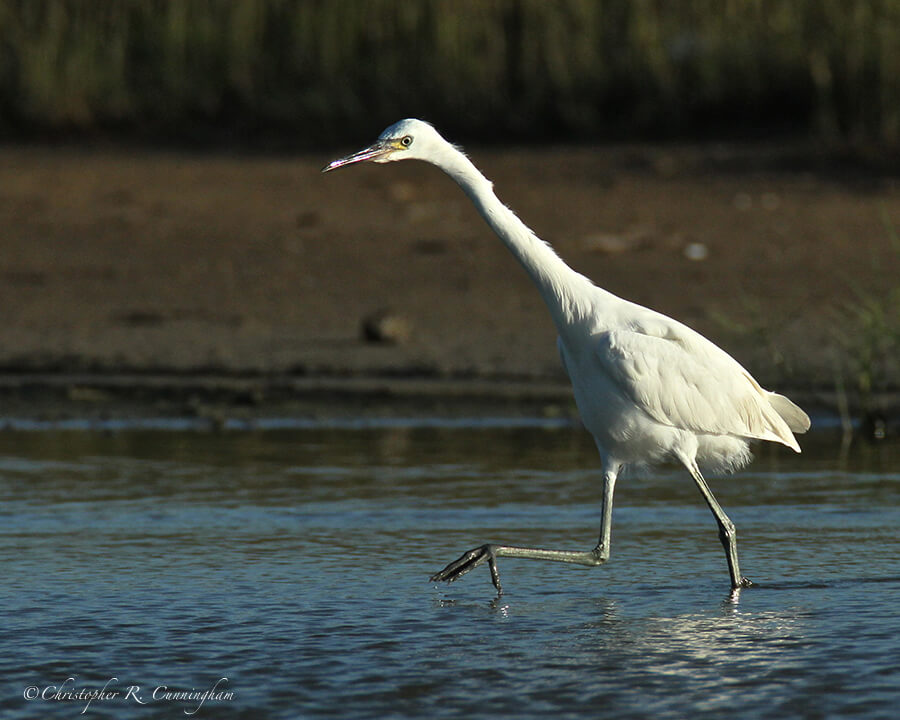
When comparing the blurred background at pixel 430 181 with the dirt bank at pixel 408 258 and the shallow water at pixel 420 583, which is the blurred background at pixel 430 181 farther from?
the shallow water at pixel 420 583

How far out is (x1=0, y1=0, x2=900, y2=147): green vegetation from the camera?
14.6m

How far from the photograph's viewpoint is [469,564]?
6.14 metres

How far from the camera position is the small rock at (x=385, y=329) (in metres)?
10.7

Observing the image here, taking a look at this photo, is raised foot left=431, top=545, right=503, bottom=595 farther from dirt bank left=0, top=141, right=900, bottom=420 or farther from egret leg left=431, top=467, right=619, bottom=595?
dirt bank left=0, top=141, right=900, bottom=420

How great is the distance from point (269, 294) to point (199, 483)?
4.19 metres

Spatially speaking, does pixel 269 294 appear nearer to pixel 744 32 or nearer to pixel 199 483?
pixel 199 483

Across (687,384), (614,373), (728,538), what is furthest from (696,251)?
(614,373)

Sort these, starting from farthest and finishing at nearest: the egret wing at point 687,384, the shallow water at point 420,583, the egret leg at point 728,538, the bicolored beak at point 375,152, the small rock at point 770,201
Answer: the small rock at point 770,201, the egret leg at point 728,538, the egret wing at point 687,384, the bicolored beak at point 375,152, the shallow water at point 420,583

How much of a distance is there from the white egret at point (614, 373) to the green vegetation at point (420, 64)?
8273 millimetres

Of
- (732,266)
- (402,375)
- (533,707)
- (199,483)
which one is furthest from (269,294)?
(533,707)

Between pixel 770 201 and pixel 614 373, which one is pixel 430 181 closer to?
pixel 770 201

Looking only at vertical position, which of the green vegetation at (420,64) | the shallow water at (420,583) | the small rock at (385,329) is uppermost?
the green vegetation at (420,64)

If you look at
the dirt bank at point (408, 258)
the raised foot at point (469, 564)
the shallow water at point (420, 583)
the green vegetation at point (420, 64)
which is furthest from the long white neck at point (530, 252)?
the green vegetation at point (420, 64)

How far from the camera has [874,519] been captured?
713cm
